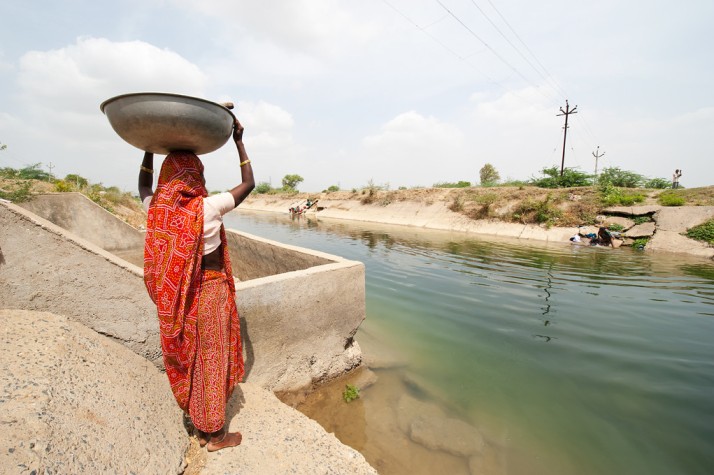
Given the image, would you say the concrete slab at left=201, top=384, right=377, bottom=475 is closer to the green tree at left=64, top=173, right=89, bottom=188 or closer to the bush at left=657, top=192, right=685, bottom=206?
the bush at left=657, top=192, right=685, bottom=206

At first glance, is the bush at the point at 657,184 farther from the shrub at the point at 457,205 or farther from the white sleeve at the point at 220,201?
the white sleeve at the point at 220,201

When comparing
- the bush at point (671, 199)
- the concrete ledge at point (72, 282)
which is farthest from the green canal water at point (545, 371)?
the bush at point (671, 199)

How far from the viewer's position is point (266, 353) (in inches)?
110

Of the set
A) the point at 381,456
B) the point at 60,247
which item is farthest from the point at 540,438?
the point at 60,247

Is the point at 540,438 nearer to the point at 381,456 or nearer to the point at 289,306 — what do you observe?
the point at 381,456

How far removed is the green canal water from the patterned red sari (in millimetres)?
1377

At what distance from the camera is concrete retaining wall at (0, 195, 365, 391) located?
6.72 feet

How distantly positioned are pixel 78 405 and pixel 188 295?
0.67 metres

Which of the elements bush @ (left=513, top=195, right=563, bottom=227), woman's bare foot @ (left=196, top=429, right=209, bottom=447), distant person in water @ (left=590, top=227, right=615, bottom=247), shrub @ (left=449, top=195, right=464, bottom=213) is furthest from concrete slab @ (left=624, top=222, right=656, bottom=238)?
woman's bare foot @ (left=196, top=429, right=209, bottom=447)

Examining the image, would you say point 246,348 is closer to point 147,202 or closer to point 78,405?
point 78,405

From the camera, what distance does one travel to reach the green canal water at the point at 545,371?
2691mm

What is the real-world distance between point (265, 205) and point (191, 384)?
3995 centimetres

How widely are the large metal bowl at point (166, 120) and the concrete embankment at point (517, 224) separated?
48.6 feet

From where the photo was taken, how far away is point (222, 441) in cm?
194
